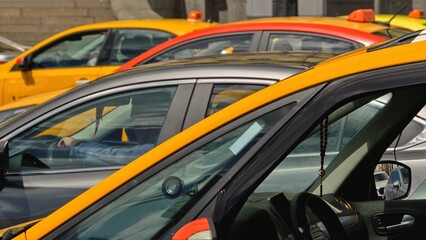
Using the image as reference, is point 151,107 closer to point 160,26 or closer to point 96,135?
point 96,135

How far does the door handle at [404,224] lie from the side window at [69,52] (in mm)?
7088

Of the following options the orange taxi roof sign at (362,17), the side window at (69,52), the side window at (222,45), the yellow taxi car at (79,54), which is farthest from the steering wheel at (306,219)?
the side window at (69,52)

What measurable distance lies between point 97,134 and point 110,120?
138 mm

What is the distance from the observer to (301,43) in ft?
23.4

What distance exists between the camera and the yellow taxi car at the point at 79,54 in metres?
A: 9.78

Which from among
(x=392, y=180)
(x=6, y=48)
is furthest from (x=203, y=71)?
(x=6, y=48)

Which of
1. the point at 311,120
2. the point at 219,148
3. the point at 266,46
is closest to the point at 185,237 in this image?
the point at 219,148

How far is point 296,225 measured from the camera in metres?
2.79

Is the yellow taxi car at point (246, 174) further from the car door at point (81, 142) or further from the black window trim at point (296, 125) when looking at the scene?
the car door at point (81, 142)

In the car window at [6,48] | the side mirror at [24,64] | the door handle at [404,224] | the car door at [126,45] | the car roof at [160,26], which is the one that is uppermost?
the door handle at [404,224]

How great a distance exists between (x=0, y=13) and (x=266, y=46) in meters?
15.6

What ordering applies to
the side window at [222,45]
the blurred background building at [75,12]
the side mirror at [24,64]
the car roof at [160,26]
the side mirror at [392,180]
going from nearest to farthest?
1. the side mirror at [392,180]
2. the side window at [222,45]
3. the car roof at [160,26]
4. the side mirror at [24,64]
5. the blurred background building at [75,12]

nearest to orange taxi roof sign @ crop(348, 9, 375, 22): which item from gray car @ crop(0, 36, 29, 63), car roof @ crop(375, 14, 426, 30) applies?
car roof @ crop(375, 14, 426, 30)

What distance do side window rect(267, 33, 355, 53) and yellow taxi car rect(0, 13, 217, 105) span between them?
257 cm
